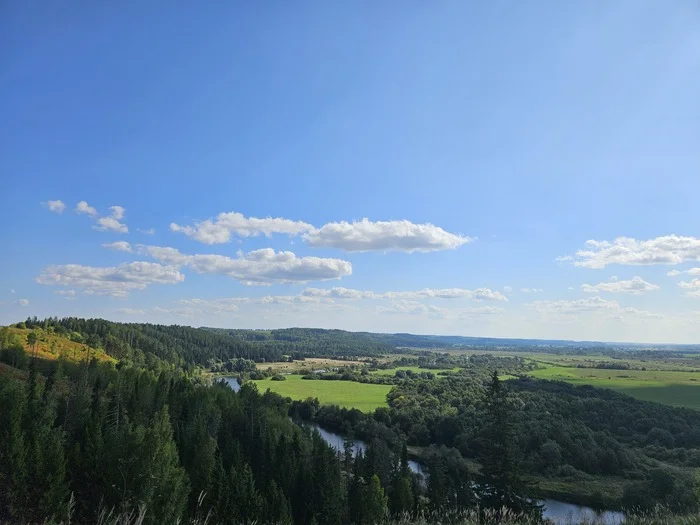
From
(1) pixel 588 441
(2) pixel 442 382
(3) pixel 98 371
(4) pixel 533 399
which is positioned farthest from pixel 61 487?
(2) pixel 442 382

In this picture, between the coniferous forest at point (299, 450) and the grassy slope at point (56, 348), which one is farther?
the grassy slope at point (56, 348)

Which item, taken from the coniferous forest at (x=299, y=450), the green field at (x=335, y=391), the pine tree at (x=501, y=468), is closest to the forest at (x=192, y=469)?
the pine tree at (x=501, y=468)

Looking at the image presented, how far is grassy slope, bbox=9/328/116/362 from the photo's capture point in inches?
5019

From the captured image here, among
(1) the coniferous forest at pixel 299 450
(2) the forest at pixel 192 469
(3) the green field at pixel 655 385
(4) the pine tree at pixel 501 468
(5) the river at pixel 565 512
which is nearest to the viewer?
(5) the river at pixel 565 512

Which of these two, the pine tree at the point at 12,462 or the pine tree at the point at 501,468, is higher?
the pine tree at the point at 501,468

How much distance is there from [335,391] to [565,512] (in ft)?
339

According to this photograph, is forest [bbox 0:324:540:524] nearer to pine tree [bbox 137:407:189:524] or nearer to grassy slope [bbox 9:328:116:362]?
pine tree [bbox 137:407:189:524]

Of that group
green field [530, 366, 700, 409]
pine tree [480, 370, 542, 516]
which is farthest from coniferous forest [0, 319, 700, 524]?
green field [530, 366, 700, 409]

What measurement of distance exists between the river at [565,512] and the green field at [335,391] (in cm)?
1201

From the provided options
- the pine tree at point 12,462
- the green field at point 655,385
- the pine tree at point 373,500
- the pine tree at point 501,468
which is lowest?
the pine tree at point 373,500

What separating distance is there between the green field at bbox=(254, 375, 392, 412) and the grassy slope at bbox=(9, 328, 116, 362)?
55250 millimetres

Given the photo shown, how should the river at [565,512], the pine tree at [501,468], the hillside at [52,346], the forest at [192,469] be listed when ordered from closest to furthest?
the river at [565,512], the pine tree at [501,468], the forest at [192,469], the hillside at [52,346]

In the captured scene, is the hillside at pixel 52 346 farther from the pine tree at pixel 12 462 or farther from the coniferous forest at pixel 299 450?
the pine tree at pixel 12 462

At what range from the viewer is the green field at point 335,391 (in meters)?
121
